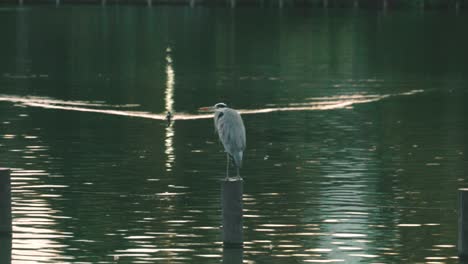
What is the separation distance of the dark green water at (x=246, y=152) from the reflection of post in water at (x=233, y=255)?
0.06 m

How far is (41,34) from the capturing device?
101438 mm

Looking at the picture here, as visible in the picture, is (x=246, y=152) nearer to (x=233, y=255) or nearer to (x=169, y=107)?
(x=169, y=107)

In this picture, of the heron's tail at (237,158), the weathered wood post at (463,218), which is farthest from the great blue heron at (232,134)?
the weathered wood post at (463,218)

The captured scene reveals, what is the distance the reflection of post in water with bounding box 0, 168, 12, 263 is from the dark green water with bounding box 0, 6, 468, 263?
0.24 metres

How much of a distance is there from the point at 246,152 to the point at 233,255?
47.2ft

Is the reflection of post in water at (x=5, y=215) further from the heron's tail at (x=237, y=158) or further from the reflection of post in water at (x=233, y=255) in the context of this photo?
the heron's tail at (x=237, y=158)

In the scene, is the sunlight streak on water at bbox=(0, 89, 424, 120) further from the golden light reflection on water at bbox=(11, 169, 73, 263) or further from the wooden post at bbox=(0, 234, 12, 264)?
the wooden post at bbox=(0, 234, 12, 264)

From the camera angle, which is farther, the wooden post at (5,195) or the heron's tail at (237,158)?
the heron's tail at (237,158)

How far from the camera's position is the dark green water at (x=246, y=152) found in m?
26.0

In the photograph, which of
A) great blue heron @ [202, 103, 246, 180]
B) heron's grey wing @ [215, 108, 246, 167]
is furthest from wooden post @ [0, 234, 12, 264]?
heron's grey wing @ [215, 108, 246, 167]

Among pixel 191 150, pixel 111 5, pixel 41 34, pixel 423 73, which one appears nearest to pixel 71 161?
pixel 191 150

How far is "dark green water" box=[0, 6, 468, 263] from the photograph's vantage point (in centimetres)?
2598

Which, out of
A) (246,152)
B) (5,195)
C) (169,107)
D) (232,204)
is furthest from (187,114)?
(232,204)

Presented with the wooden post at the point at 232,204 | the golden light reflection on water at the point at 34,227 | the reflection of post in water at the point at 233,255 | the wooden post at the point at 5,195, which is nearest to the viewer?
the wooden post at the point at 232,204
